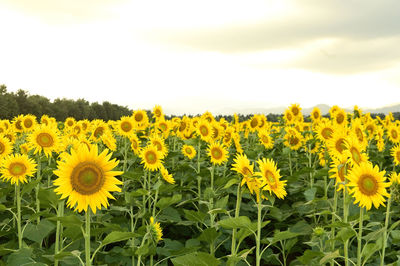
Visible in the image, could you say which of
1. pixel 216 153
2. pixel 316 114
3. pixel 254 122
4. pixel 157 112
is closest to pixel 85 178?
pixel 216 153

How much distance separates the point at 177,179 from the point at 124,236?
4463 millimetres

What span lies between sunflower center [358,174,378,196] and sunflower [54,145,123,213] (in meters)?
2.24

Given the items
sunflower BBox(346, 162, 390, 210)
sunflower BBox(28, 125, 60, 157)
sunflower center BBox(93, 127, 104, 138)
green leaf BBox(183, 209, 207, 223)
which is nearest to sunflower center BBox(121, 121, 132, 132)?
sunflower center BBox(93, 127, 104, 138)

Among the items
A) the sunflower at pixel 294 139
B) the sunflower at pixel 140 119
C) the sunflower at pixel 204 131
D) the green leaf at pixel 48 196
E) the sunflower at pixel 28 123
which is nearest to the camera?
the green leaf at pixel 48 196

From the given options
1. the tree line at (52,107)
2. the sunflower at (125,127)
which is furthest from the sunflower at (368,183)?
the tree line at (52,107)

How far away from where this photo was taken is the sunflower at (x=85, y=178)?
2791mm

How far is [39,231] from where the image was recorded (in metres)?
4.31

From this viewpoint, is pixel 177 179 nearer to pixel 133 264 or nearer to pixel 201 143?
pixel 201 143

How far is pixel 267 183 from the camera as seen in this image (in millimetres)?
3350

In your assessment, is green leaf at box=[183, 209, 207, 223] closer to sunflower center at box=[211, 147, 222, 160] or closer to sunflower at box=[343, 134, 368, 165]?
sunflower center at box=[211, 147, 222, 160]

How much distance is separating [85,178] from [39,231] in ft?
6.47

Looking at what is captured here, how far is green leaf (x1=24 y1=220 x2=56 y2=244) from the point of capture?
4262 mm

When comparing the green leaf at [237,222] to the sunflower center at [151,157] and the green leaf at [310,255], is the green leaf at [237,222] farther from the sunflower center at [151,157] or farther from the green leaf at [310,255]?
the sunflower center at [151,157]

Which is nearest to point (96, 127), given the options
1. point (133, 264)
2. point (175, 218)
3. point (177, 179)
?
point (177, 179)
